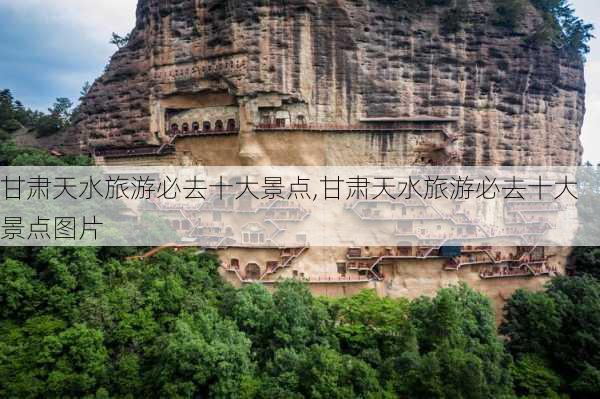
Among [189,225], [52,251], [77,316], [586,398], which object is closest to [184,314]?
[77,316]

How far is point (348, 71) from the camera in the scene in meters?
21.1

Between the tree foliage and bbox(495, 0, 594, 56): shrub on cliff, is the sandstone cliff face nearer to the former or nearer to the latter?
bbox(495, 0, 594, 56): shrub on cliff

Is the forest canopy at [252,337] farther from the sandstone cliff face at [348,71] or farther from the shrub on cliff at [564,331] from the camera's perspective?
the sandstone cliff face at [348,71]

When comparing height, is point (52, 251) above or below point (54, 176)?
below

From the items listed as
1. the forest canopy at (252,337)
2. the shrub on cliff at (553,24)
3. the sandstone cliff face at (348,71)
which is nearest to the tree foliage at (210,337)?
the forest canopy at (252,337)

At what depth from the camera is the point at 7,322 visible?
565 inches

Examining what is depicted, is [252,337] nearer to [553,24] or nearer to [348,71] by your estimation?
[348,71]

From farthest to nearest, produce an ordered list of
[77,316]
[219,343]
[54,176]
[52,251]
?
[54,176]
[52,251]
[77,316]
[219,343]

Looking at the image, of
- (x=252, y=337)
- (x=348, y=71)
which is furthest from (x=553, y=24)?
(x=252, y=337)

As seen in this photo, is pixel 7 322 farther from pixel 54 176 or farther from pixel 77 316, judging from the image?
pixel 54 176

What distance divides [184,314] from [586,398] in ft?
43.2

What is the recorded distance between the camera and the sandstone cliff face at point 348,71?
20938 millimetres

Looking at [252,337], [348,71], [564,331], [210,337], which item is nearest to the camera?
[210,337]

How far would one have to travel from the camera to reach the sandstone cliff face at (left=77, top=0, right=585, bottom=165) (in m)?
20.9
